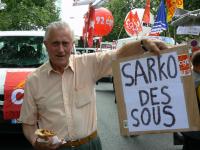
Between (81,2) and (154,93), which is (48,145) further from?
(81,2)

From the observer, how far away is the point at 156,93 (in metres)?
3.04

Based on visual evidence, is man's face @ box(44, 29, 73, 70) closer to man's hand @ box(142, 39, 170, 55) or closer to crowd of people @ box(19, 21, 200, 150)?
crowd of people @ box(19, 21, 200, 150)

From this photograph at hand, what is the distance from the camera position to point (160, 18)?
16.2m

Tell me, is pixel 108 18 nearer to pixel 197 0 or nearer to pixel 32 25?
Answer: pixel 32 25

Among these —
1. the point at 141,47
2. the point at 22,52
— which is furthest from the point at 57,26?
the point at 22,52

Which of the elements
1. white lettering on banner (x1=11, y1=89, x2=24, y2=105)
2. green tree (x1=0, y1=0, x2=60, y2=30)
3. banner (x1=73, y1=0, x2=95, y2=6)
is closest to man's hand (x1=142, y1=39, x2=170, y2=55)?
white lettering on banner (x1=11, y1=89, x2=24, y2=105)

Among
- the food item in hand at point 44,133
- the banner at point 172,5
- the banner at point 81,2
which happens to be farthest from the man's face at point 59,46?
the banner at point 81,2

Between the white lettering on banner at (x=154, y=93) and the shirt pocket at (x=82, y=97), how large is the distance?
0.26 m

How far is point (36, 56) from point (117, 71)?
16.1 ft

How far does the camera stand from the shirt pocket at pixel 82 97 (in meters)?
3.17

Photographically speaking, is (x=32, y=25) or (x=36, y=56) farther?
(x=32, y=25)

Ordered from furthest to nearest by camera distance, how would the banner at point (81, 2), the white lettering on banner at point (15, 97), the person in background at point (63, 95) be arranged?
the banner at point (81, 2)
the white lettering on banner at point (15, 97)
the person in background at point (63, 95)

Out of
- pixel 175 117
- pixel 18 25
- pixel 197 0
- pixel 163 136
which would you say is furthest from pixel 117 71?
pixel 18 25

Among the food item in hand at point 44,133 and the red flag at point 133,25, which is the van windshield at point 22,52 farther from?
the red flag at point 133,25
